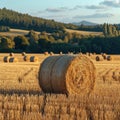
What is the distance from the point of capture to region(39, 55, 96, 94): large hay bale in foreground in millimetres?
11914

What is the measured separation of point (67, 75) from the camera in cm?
1204

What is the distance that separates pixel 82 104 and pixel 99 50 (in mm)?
47543

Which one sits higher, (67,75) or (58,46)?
(58,46)

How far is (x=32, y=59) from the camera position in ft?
114

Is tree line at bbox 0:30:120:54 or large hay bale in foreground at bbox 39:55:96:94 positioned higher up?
tree line at bbox 0:30:120:54

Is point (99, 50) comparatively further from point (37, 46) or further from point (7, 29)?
point (7, 29)

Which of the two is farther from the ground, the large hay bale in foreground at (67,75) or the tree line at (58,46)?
the tree line at (58,46)

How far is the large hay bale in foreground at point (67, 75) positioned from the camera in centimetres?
1191

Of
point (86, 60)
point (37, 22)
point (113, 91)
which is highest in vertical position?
point (37, 22)

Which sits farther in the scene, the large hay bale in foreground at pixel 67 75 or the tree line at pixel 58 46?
the tree line at pixel 58 46

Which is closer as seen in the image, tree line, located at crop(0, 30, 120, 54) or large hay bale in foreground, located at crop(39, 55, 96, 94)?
large hay bale in foreground, located at crop(39, 55, 96, 94)

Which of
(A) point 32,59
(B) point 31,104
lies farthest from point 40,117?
(A) point 32,59

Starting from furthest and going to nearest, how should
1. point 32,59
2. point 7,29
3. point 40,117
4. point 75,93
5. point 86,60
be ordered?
point 7,29
point 32,59
point 86,60
point 75,93
point 40,117

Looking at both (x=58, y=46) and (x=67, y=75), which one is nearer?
(x=67, y=75)
